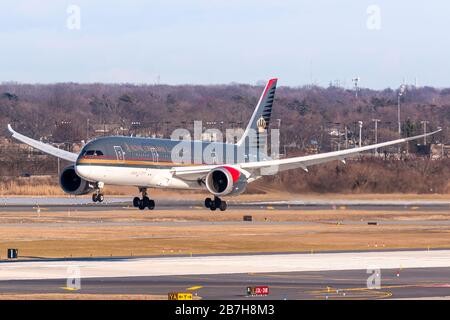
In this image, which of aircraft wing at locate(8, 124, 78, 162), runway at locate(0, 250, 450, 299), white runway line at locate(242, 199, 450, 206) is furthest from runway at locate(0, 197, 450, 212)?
runway at locate(0, 250, 450, 299)

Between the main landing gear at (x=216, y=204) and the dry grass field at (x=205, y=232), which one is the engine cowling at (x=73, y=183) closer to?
the dry grass field at (x=205, y=232)

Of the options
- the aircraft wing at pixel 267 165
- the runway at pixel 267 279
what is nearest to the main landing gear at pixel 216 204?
the aircraft wing at pixel 267 165

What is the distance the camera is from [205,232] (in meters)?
77.2

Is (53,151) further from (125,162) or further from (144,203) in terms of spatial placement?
(125,162)

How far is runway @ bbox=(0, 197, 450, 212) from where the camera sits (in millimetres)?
104062

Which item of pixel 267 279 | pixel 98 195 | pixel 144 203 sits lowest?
pixel 267 279

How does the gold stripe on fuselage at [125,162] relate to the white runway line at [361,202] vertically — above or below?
above

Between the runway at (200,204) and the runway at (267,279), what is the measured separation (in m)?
43.9

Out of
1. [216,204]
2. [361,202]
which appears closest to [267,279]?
[216,204]

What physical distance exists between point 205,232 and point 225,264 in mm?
20757

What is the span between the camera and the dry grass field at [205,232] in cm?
6650
